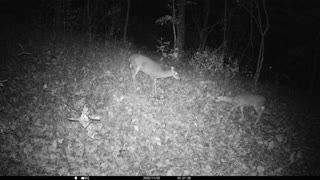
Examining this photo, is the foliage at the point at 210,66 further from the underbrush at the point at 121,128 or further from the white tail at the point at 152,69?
the white tail at the point at 152,69

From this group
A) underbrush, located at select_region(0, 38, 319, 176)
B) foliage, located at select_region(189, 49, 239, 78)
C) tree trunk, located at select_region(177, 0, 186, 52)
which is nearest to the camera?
underbrush, located at select_region(0, 38, 319, 176)

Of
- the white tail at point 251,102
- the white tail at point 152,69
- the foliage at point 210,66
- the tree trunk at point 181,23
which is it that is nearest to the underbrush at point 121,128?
the white tail at point 251,102

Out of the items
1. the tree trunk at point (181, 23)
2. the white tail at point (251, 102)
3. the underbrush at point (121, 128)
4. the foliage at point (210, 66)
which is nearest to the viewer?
the underbrush at point (121, 128)

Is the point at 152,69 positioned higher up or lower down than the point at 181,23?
lower down

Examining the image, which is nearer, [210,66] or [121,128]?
[121,128]

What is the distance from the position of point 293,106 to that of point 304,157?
381 cm

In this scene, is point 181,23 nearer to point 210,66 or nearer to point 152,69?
point 210,66

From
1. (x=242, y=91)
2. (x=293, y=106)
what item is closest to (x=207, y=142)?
(x=242, y=91)

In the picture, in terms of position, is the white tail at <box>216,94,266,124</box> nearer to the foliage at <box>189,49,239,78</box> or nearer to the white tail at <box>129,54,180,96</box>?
the white tail at <box>129,54,180,96</box>

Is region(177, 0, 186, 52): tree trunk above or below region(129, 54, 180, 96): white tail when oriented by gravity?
above

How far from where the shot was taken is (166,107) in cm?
835

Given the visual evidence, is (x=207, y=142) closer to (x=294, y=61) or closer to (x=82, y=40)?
(x=82, y=40)

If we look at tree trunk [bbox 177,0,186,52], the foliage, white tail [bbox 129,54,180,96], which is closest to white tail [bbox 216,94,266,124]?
white tail [bbox 129,54,180,96]

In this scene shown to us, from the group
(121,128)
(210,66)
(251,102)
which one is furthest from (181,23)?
(121,128)
